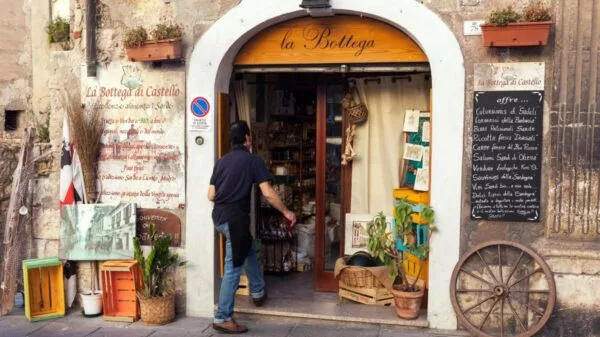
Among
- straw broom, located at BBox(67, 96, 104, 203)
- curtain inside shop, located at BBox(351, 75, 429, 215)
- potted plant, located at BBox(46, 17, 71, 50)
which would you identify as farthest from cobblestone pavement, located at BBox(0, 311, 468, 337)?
potted plant, located at BBox(46, 17, 71, 50)

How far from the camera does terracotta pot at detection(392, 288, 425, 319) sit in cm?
564

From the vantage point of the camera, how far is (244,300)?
6371 millimetres

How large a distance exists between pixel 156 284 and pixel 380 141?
2697mm

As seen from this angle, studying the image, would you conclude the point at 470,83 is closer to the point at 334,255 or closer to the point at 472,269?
the point at 472,269

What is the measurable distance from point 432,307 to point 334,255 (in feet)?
4.96

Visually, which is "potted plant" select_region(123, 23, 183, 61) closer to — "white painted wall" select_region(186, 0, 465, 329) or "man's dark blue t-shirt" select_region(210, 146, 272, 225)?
"white painted wall" select_region(186, 0, 465, 329)

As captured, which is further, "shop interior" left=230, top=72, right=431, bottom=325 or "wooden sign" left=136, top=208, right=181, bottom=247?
"shop interior" left=230, top=72, right=431, bottom=325

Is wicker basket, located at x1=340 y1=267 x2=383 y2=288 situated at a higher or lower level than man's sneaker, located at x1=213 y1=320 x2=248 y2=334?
higher

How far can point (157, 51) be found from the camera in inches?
236

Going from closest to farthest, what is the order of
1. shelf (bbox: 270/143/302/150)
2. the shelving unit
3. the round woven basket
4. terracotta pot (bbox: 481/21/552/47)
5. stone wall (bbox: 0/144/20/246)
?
terracotta pot (bbox: 481/21/552/47), the round woven basket, stone wall (bbox: 0/144/20/246), the shelving unit, shelf (bbox: 270/143/302/150)

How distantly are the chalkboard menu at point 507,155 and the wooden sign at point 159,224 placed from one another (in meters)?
2.84

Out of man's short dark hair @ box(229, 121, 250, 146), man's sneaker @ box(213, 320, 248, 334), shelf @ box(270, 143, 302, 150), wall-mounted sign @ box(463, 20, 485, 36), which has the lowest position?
man's sneaker @ box(213, 320, 248, 334)

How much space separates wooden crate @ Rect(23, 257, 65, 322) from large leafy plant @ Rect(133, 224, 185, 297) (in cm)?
90

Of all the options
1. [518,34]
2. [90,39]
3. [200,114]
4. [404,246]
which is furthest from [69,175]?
[518,34]
